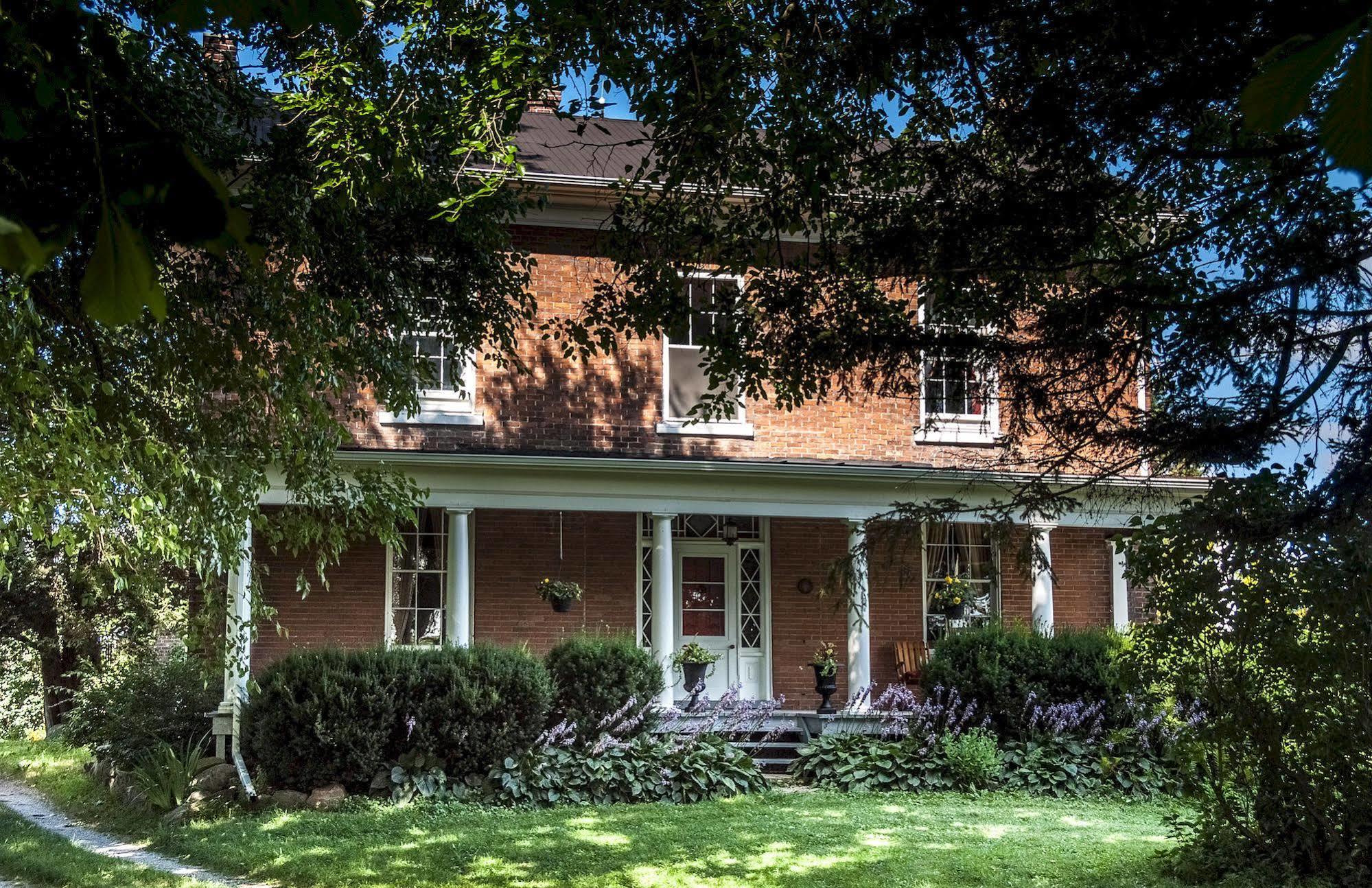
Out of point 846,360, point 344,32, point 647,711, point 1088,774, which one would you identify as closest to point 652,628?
point 647,711

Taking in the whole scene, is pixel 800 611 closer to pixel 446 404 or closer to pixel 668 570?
pixel 668 570

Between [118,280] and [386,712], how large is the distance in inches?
470

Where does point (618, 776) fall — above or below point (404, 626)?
below

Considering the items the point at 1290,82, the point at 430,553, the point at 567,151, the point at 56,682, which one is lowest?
the point at 56,682

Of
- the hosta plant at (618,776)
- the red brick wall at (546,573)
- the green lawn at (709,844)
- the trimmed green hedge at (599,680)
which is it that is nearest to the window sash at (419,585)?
the red brick wall at (546,573)

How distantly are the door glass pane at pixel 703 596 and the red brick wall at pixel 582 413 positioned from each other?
6.55 ft

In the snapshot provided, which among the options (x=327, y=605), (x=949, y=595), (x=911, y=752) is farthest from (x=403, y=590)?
(x=949, y=595)

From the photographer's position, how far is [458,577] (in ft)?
50.8

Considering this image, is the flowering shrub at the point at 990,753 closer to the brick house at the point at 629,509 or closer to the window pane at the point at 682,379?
the brick house at the point at 629,509

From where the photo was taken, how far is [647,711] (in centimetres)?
1376

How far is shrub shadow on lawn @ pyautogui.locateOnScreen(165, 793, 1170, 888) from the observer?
9.10m

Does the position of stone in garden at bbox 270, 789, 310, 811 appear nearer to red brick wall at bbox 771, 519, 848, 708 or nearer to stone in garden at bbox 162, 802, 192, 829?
stone in garden at bbox 162, 802, 192, 829

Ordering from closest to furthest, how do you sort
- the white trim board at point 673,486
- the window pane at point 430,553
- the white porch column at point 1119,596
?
the white trim board at point 673,486
the window pane at point 430,553
the white porch column at point 1119,596

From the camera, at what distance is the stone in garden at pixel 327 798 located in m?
12.2
